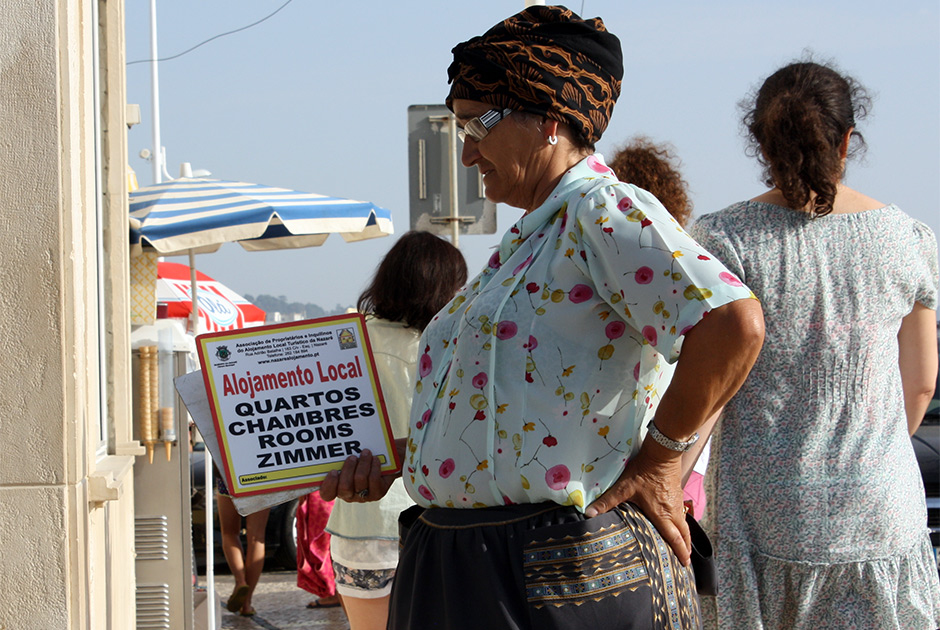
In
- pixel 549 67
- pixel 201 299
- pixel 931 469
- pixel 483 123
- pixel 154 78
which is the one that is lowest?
pixel 931 469

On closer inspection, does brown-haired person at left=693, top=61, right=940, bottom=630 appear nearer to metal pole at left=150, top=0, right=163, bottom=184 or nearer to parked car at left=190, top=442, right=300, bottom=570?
parked car at left=190, top=442, right=300, bottom=570

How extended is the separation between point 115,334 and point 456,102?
2497 millimetres

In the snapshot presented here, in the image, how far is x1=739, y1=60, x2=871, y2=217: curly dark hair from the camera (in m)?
2.84

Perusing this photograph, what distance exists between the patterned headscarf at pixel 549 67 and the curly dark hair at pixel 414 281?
6.76ft

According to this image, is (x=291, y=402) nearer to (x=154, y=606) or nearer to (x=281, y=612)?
→ (x=154, y=606)

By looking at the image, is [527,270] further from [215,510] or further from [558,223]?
[215,510]

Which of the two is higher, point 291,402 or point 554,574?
point 291,402

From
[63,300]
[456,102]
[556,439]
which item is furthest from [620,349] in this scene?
[63,300]

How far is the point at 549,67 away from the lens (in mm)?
2066

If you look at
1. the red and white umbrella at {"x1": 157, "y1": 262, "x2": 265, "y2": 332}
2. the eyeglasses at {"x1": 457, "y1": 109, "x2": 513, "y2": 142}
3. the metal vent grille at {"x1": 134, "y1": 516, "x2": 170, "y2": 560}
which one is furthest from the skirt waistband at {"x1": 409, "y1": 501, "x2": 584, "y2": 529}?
the red and white umbrella at {"x1": 157, "y1": 262, "x2": 265, "y2": 332}

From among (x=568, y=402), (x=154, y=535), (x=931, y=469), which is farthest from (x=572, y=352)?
(x=931, y=469)

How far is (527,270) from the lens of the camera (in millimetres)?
1976

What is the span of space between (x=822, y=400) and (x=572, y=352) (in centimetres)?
116

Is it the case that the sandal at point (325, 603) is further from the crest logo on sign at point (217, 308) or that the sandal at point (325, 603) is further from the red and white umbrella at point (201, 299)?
the crest logo on sign at point (217, 308)
